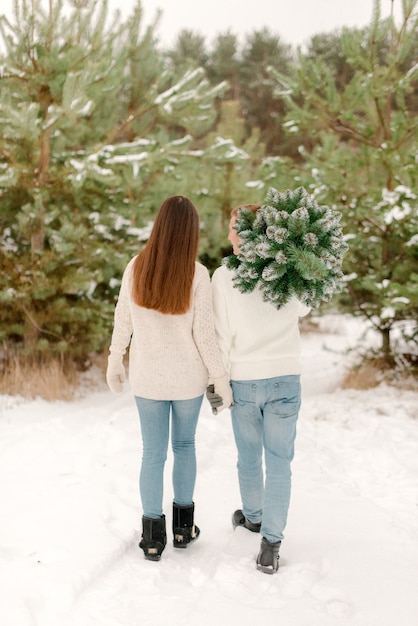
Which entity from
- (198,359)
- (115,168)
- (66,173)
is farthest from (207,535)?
(115,168)

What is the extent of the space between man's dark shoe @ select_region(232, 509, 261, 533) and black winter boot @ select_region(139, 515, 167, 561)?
474 millimetres

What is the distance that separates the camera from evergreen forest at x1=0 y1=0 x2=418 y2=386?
247 inches

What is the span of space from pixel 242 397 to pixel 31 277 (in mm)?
4210

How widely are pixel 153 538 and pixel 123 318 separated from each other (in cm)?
123

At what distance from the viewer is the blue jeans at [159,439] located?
3135mm

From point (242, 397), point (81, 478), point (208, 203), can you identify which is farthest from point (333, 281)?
point (208, 203)

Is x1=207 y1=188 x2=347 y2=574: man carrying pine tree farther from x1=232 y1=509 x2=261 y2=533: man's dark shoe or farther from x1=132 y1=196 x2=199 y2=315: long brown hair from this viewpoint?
x1=232 y1=509 x2=261 y2=533: man's dark shoe

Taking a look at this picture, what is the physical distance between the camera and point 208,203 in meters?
9.70

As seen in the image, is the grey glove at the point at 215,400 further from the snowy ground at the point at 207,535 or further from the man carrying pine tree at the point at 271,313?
the snowy ground at the point at 207,535

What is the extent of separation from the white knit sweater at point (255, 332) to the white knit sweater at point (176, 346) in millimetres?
79

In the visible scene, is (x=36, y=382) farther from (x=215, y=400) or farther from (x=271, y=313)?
(x=271, y=313)

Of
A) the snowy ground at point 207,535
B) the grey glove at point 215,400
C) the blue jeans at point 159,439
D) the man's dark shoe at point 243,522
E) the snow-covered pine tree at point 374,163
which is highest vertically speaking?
the snow-covered pine tree at point 374,163

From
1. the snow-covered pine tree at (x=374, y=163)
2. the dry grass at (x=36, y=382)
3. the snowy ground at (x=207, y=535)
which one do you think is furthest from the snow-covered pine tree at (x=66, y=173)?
the snow-covered pine tree at (x=374, y=163)

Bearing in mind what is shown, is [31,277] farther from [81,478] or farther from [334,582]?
[334,582]
